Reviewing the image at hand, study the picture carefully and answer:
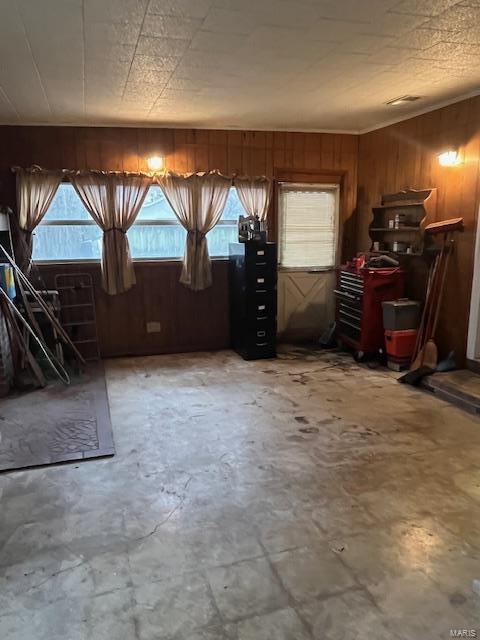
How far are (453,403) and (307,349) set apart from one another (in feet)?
6.68

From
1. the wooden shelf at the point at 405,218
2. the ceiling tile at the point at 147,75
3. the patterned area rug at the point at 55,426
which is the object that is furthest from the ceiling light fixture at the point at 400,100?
the patterned area rug at the point at 55,426

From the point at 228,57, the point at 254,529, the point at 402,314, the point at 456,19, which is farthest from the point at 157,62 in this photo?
the point at 402,314

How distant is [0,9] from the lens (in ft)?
7.57

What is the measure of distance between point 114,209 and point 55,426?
2.51 meters

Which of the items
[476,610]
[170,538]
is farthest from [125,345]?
[476,610]

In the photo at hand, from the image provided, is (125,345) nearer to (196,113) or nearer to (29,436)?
(29,436)

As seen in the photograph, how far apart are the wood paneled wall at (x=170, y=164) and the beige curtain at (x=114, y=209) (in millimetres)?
145

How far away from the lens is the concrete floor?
177cm

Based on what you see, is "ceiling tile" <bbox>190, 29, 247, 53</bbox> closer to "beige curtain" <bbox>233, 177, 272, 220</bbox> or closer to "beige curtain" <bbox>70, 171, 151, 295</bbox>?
"beige curtain" <bbox>70, 171, 151, 295</bbox>

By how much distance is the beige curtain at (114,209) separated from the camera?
4938 mm

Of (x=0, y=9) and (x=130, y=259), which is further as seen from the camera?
(x=130, y=259)

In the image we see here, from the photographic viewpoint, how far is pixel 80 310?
521 cm

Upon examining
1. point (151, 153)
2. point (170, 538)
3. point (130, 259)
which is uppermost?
point (151, 153)

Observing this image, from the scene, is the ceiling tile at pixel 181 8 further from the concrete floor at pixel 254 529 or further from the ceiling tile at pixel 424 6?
the concrete floor at pixel 254 529
